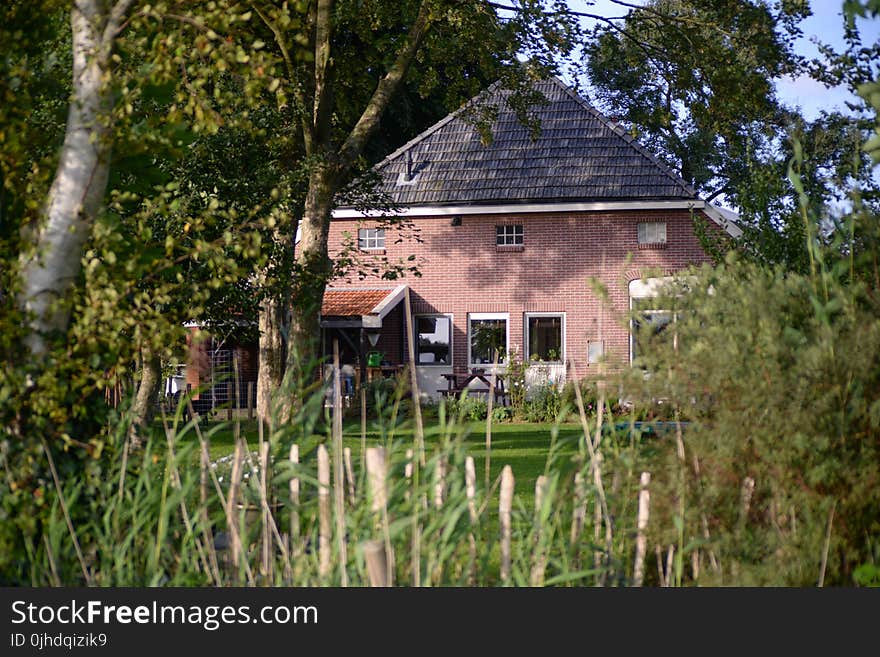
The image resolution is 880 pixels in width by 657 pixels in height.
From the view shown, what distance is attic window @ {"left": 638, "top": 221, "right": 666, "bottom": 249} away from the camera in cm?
2758

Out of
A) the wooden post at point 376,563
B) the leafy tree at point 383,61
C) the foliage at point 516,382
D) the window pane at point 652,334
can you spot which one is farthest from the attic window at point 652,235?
the wooden post at point 376,563

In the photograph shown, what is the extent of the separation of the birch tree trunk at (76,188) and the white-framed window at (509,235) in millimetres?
23256

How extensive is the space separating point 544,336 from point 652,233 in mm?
3737

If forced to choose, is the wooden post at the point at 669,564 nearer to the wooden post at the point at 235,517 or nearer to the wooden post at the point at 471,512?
the wooden post at the point at 471,512

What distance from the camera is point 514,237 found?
2864cm

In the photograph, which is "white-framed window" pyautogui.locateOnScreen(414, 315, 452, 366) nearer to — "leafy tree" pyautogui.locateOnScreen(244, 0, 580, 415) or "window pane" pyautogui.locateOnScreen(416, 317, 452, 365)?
"window pane" pyautogui.locateOnScreen(416, 317, 452, 365)

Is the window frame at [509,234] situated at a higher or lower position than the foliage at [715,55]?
lower

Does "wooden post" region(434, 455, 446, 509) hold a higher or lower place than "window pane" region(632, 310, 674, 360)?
lower

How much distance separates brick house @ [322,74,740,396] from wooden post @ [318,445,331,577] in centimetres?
2201

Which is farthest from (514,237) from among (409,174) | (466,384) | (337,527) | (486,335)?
(337,527)

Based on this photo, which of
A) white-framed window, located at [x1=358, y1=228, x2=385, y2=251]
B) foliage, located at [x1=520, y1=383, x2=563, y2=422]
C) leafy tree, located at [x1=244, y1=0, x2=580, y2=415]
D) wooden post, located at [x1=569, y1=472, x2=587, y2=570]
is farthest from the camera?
white-framed window, located at [x1=358, y1=228, x2=385, y2=251]

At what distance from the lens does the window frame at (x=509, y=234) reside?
28.6 metres

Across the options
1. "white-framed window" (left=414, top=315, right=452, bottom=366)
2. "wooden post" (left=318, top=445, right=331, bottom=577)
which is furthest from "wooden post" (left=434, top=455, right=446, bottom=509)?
"white-framed window" (left=414, top=315, right=452, bottom=366)

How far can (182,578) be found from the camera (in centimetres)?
502
